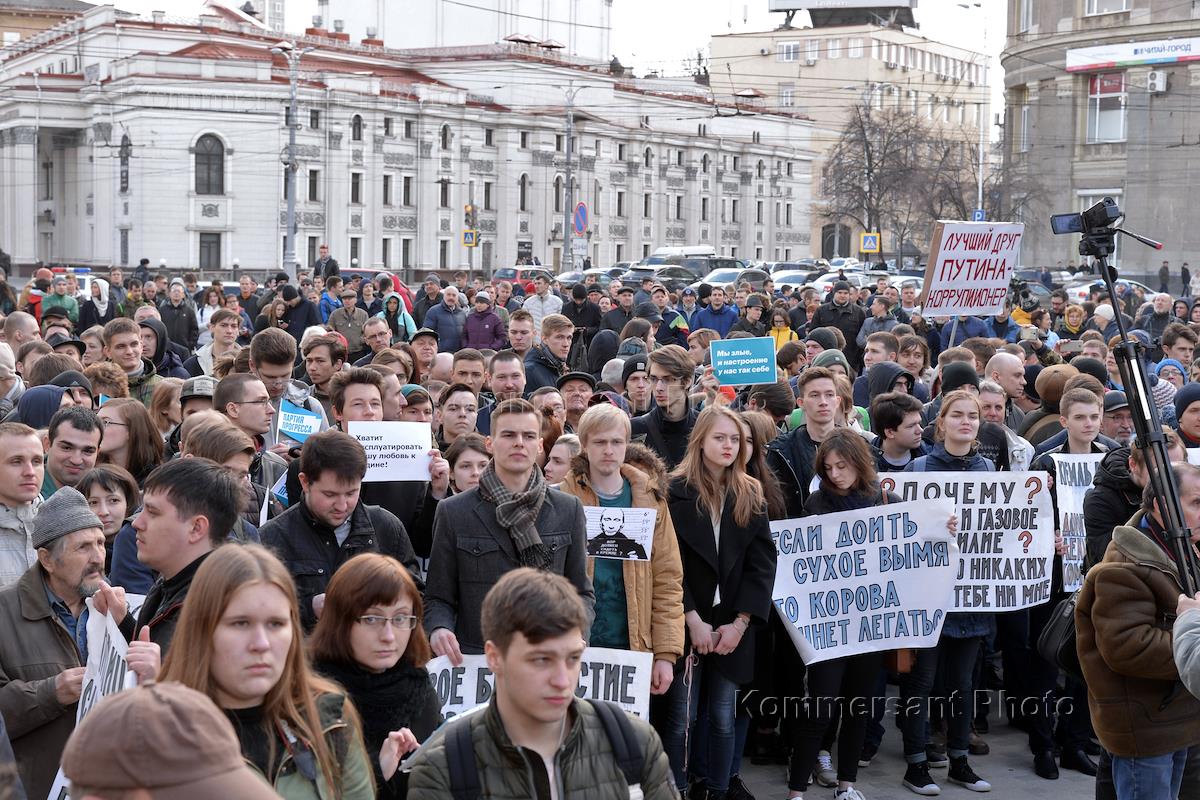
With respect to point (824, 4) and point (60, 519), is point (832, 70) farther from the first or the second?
point (60, 519)

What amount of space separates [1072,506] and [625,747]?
511 centimetres

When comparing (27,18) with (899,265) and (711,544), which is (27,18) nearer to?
(899,265)

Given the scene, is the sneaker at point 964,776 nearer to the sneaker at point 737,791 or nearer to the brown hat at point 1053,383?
the sneaker at point 737,791

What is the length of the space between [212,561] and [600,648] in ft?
8.31

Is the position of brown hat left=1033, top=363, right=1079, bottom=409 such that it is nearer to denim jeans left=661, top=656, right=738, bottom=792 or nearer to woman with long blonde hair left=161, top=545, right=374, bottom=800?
denim jeans left=661, top=656, right=738, bottom=792

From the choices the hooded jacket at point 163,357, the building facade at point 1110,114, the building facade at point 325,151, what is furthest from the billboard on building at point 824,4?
the hooded jacket at point 163,357

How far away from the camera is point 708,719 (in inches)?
272

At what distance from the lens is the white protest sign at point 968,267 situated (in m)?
12.6

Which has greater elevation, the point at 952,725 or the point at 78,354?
the point at 78,354

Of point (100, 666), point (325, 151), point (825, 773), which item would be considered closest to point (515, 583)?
point (100, 666)

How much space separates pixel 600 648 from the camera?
19.4 feet

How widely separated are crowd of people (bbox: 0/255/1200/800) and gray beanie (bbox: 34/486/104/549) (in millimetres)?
13

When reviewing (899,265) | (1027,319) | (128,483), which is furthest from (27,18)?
(128,483)

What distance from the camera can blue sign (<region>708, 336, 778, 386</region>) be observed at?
1027cm
